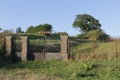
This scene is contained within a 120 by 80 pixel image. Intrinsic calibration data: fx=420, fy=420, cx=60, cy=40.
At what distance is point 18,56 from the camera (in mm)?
34344

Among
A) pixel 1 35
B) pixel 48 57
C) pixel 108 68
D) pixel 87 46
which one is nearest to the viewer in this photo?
pixel 108 68

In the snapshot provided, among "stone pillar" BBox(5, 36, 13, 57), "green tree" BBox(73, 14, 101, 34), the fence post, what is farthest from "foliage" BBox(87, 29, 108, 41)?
"stone pillar" BBox(5, 36, 13, 57)

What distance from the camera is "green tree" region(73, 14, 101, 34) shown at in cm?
6744

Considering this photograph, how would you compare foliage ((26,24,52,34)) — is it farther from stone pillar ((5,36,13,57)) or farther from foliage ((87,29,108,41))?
stone pillar ((5,36,13,57))

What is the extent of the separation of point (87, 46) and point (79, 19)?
30.7 meters

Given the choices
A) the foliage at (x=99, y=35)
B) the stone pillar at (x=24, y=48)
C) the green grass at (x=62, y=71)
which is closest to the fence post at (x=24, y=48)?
the stone pillar at (x=24, y=48)

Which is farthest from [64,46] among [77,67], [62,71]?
[62,71]

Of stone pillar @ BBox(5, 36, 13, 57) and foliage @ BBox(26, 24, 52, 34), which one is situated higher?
foliage @ BBox(26, 24, 52, 34)

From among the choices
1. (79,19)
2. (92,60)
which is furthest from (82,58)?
(79,19)

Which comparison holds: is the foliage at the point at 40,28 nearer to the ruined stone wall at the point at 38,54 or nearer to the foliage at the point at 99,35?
the foliage at the point at 99,35

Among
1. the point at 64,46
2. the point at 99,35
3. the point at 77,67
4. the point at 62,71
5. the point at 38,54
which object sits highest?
the point at 99,35

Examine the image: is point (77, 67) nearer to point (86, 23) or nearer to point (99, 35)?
point (99, 35)

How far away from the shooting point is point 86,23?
6850 centimetres

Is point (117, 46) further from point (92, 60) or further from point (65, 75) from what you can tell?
point (65, 75)
